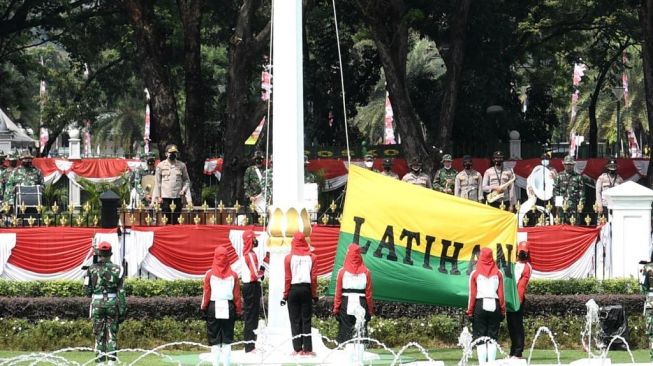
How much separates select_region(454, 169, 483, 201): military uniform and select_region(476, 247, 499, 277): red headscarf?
10.0m

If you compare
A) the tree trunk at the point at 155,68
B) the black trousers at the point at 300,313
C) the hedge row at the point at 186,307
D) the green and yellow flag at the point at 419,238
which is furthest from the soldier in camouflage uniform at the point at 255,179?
the black trousers at the point at 300,313

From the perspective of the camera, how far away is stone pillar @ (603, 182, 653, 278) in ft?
78.9

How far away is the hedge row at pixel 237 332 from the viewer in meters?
21.4

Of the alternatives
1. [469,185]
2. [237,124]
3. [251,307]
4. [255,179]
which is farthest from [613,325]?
[237,124]

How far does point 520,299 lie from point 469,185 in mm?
9210

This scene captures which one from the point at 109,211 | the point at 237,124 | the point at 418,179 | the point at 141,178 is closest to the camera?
the point at 109,211

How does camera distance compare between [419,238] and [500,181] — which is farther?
[500,181]

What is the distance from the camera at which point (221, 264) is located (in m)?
17.7

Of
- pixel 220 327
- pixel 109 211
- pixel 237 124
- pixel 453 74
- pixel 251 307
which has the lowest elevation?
pixel 220 327

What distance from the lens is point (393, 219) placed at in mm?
19344

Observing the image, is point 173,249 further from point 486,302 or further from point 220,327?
point 486,302

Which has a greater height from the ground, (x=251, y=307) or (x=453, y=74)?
(x=453, y=74)

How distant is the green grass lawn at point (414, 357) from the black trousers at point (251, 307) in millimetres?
782

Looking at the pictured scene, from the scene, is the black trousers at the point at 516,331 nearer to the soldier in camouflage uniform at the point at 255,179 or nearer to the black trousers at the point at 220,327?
the black trousers at the point at 220,327
